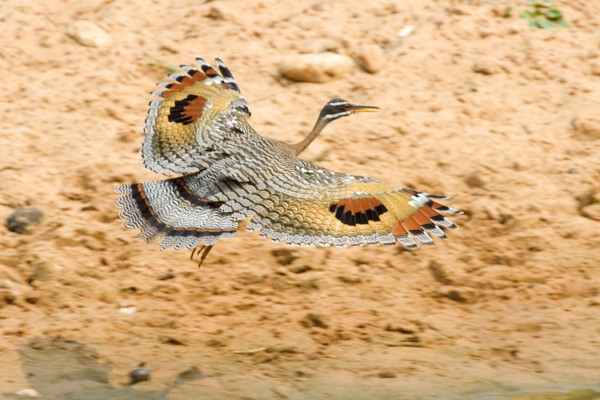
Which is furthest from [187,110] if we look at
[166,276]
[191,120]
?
[166,276]

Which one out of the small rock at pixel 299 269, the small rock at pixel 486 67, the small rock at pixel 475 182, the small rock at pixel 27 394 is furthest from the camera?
the small rock at pixel 486 67

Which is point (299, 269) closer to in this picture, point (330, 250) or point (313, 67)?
point (330, 250)

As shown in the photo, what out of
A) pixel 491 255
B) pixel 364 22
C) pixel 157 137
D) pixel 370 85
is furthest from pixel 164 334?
pixel 364 22

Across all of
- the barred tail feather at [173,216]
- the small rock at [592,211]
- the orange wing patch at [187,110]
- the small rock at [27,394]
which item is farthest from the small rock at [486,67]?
the small rock at [27,394]

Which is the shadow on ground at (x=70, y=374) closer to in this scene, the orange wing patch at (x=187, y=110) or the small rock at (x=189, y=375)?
the small rock at (x=189, y=375)

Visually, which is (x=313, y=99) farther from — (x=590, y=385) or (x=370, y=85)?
(x=590, y=385)

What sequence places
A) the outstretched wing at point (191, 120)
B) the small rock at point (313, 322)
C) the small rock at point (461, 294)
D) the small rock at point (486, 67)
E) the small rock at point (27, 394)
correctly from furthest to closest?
1. the small rock at point (486, 67)
2. the small rock at point (461, 294)
3. the small rock at point (313, 322)
4. the outstretched wing at point (191, 120)
5. the small rock at point (27, 394)
